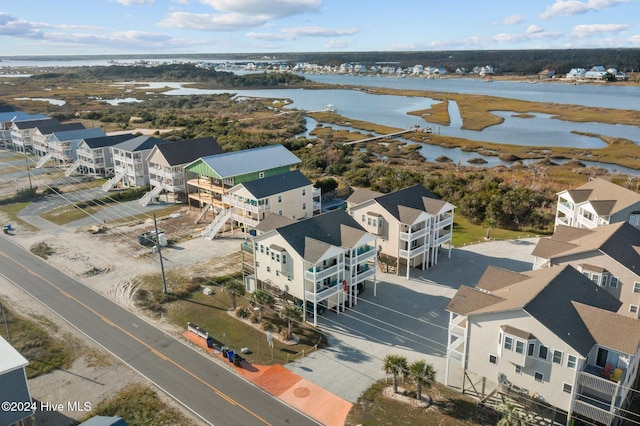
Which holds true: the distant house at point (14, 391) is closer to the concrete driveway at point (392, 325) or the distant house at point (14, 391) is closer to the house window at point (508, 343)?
the concrete driveway at point (392, 325)

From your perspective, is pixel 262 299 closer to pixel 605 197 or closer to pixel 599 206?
pixel 599 206

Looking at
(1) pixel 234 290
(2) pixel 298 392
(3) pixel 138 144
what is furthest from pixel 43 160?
(2) pixel 298 392

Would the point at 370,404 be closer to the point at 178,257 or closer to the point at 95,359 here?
the point at 95,359

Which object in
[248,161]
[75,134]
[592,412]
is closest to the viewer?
[592,412]

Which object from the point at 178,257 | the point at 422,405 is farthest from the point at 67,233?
the point at 422,405

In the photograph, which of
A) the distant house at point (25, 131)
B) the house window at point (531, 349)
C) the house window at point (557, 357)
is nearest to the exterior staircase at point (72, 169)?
the distant house at point (25, 131)

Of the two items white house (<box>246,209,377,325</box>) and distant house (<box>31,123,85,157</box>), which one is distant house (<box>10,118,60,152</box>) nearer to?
distant house (<box>31,123,85,157</box>)
